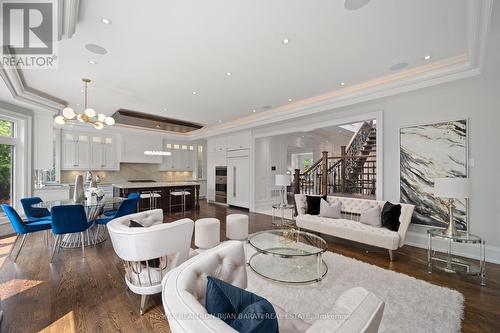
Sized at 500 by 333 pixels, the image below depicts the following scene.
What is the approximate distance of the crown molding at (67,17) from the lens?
77.9 inches

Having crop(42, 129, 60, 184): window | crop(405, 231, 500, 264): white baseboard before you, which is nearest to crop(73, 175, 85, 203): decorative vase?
crop(42, 129, 60, 184): window

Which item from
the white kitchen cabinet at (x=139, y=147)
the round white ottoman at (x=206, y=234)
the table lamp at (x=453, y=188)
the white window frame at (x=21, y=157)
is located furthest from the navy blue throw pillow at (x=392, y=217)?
the white kitchen cabinet at (x=139, y=147)

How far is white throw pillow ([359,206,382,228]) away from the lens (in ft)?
11.9

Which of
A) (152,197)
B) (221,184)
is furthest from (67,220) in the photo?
(221,184)

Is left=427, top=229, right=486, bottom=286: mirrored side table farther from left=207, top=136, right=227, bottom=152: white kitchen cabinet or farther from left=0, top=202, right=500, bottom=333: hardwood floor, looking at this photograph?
left=207, top=136, right=227, bottom=152: white kitchen cabinet

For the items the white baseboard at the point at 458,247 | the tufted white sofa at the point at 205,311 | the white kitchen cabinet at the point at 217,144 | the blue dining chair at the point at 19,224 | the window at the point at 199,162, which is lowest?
the white baseboard at the point at 458,247

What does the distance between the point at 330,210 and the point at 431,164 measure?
1.88 meters

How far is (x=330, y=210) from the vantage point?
4.29 meters

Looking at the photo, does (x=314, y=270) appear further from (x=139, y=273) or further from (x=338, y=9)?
(x=338, y=9)

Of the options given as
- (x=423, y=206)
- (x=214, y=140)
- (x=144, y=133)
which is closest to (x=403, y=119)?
(x=423, y=206)

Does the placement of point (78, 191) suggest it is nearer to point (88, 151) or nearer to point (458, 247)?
point (88, 151)

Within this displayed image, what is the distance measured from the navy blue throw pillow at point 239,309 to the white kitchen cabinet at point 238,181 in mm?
5986

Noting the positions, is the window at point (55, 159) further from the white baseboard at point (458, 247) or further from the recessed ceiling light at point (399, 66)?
the white baseboard at point (458, 247)

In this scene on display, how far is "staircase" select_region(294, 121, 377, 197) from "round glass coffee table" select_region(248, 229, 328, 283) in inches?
126
